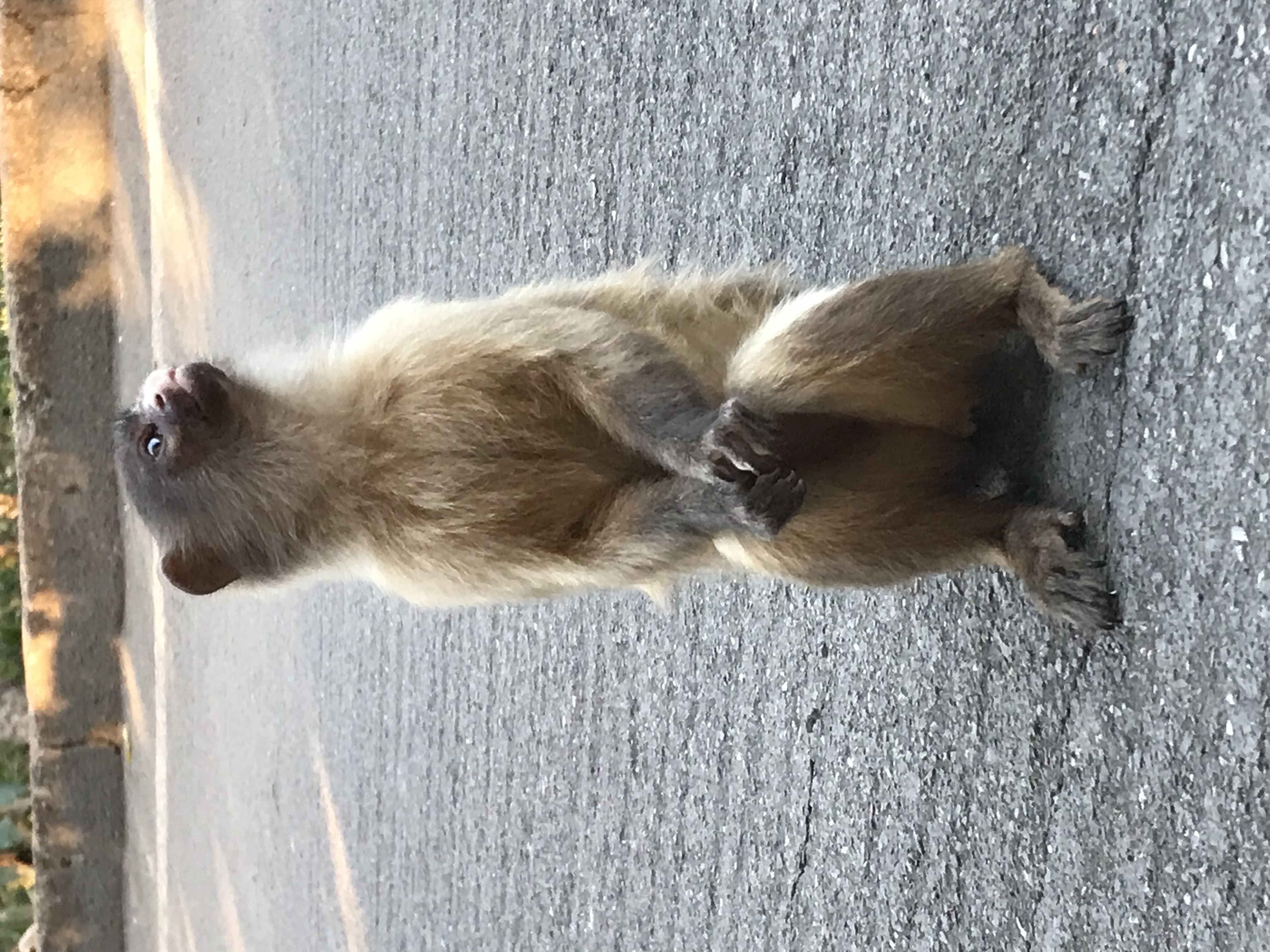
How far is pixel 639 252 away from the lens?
3.22m

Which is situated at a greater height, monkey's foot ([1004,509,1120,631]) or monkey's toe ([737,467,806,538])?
monkey's toe ([737,467,806,538])

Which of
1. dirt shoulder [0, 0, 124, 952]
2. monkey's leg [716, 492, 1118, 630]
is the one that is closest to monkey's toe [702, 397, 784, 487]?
monkey's leg [716, 492, 1118, 630]

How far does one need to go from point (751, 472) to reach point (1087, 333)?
580 millimetres

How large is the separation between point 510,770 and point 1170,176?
254 cm

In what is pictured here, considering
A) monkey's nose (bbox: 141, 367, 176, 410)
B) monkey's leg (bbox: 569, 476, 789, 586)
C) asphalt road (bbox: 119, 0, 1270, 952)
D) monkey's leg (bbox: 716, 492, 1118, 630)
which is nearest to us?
asphalt road (bbox: 119, 0, 1270, 952)

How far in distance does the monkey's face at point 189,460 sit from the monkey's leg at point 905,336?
3.20 feet

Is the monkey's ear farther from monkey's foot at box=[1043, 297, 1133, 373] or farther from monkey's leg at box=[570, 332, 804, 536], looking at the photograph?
monkey's foot at box=[1043, 297, 1133, 373]

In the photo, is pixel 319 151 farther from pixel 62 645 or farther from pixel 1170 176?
pixel 1170 176

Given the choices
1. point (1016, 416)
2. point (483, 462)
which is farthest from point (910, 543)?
point (483, 462)

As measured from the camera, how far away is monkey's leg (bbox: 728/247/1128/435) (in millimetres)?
1834

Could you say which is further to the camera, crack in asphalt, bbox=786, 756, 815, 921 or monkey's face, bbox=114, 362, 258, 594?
crack in asphalt, bbox=786, 756, 815, 921

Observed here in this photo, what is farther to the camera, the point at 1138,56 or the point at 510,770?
the point at 510,770

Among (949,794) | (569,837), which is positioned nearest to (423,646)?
(569,837)

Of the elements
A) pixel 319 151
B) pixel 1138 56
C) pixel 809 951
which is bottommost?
pixel 809 951
